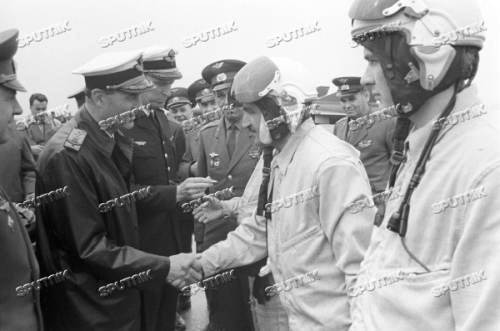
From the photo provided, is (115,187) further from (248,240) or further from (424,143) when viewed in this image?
→ (424,143)

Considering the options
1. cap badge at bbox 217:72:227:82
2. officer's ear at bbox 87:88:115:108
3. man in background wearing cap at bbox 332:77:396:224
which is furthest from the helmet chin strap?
man in background wearing cap at bbox 332:77:396:224

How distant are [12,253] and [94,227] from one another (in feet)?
2.09

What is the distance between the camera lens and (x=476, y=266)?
164 centimetres

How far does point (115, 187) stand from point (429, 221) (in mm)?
2201

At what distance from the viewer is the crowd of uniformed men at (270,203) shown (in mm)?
Answer: 1810

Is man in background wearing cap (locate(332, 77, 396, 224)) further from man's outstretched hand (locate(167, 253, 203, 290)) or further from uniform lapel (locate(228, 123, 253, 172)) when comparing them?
man's outstretched hand (locate(167, 253, 203, 290))

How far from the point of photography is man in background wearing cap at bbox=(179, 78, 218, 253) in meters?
6.36

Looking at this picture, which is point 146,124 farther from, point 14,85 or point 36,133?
point 36,133

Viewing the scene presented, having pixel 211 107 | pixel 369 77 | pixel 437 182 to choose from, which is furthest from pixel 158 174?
pixel 437 182

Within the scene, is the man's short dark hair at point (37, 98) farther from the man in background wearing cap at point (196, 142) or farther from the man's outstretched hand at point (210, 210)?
the man's outstretched hand at point (210, 210)

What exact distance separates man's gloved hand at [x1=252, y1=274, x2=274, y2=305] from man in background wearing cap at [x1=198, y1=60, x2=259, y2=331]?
1385mm

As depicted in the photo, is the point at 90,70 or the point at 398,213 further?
the point at 90,70

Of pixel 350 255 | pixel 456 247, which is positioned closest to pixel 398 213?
pixel 456 247

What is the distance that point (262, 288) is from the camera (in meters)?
3.78
